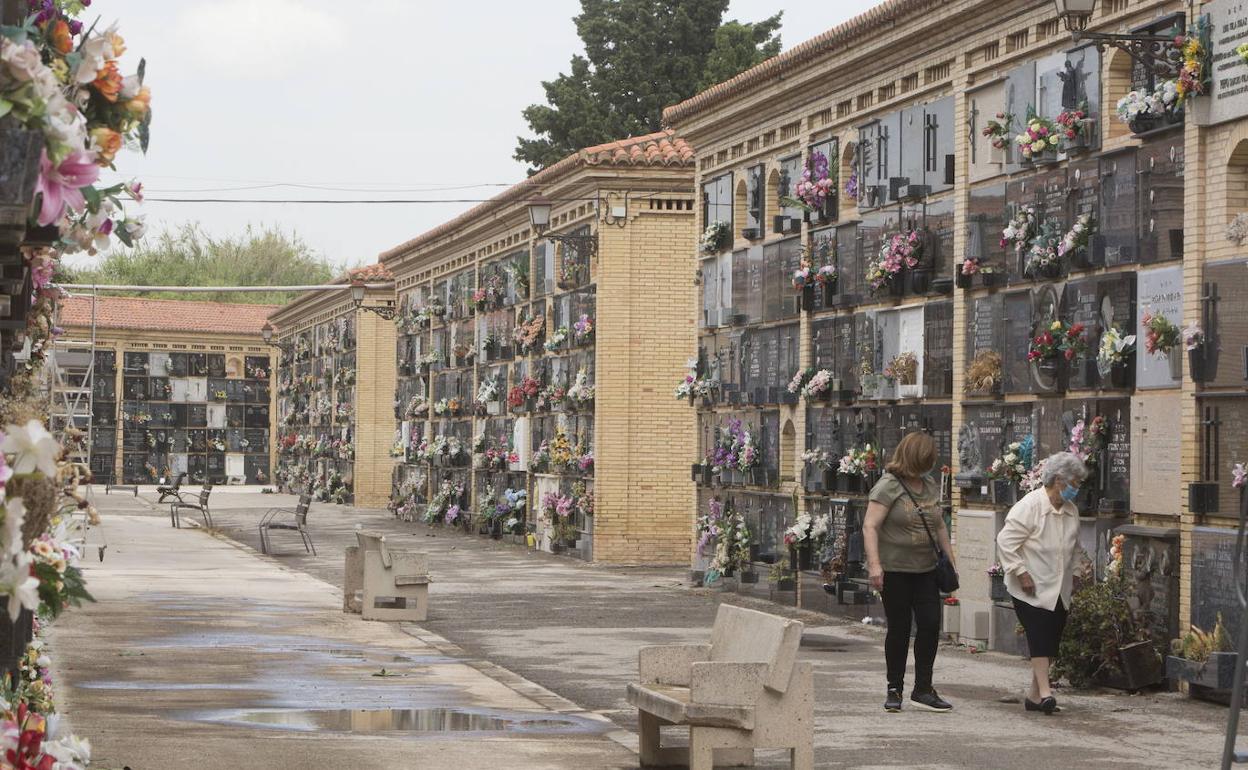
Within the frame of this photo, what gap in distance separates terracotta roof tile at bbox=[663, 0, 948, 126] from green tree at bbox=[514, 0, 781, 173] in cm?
2467

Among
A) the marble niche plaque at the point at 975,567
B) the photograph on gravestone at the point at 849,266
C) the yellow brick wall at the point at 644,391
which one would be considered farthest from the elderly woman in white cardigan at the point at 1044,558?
the yellow brick wall at the point at 644,391

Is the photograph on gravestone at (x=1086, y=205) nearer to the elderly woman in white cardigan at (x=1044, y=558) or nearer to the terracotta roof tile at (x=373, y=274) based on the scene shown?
the elderly woman in white cardigan at (x=1044, y=558)

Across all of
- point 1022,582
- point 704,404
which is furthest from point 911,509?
point 704,404

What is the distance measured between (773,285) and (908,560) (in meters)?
9.57

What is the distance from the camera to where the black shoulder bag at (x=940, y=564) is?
37.3 feet

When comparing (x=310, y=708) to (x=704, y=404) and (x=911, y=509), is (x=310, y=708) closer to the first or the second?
(x=911, y=509)

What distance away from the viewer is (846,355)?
733 inches

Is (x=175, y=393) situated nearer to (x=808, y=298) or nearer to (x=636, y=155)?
(x=636, y=155)

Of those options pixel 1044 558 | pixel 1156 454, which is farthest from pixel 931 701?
pixel 1156 454

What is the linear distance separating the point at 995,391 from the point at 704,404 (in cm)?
788

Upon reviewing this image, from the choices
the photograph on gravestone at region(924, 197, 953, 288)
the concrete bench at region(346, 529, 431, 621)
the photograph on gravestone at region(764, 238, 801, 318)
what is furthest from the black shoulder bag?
the photograph on gravestone at region(764, 238, 801, 318)

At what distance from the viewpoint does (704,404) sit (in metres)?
23.0

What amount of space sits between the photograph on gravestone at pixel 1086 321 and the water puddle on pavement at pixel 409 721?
4884mm

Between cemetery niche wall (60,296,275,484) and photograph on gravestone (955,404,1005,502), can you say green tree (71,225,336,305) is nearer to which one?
cemetery niche wall (60,296,275,484)
